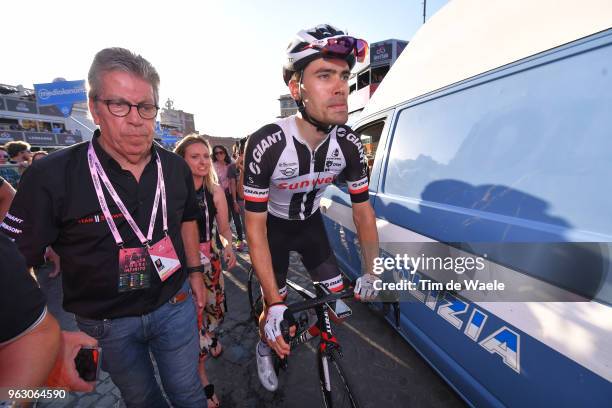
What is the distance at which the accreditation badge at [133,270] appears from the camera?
4.30ft

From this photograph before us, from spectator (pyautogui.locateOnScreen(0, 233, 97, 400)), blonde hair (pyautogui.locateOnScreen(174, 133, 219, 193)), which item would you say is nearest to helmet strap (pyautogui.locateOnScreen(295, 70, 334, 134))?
blonde hair (pyautogui.locateOnScreen(174, 133, 219, 193))

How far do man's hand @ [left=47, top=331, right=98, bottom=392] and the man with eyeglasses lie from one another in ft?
1.10

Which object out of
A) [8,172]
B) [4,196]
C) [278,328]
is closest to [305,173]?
[278,328]

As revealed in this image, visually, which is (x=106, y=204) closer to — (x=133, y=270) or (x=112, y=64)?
(x=133, y=270)

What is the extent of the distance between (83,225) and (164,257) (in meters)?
0.39

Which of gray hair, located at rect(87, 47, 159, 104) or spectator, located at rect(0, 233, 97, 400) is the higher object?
gray hair, located at rect(87, 47, 159, 104)

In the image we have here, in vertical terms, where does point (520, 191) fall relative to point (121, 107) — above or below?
below

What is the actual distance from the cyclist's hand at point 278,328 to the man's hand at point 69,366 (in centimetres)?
76

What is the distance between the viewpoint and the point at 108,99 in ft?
4.11

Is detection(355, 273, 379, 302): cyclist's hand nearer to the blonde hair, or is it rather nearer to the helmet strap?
the helmet strap

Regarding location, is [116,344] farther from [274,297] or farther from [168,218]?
[274,297]

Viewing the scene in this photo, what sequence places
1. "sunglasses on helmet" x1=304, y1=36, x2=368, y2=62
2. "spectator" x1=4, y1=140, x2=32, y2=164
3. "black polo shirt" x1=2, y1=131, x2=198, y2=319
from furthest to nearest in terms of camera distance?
"spectator" x1=4, y1=140, x2=32, y2=164
"sunglasses on helmet" x1=304, y1=36, x2=368, y2=62
"black polo shirt" x1=2, y1=131, x2=198, y2=319

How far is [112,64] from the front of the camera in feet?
4.10

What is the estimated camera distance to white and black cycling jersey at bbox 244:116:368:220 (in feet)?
5.74
